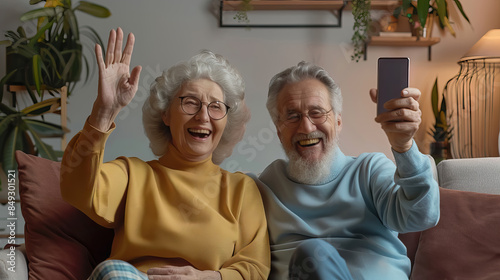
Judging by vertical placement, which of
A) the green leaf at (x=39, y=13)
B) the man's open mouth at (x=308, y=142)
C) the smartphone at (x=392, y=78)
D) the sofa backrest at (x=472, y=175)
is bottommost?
the sofa backrest at (x=472, y=175)

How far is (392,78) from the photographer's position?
131cm

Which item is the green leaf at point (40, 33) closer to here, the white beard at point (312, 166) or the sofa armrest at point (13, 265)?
the sofa armrest at point (13, 265)

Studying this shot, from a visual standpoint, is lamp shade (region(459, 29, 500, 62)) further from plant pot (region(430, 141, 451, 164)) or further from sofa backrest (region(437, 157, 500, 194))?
sofa backrest (region(437, 157, 500, 194))

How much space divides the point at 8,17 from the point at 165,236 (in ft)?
8.79

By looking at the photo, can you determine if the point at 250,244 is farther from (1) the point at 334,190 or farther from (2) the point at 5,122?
(2) the point at 5,122

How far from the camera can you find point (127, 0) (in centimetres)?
348

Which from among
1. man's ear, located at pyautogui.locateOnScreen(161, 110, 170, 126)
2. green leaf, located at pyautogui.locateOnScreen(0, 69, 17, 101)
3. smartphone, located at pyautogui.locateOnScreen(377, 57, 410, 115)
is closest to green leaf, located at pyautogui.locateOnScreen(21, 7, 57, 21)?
green leaf, located at pyautogui.locateOnScreen(0, 69, 17, 101)

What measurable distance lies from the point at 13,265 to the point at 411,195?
1.10 meters

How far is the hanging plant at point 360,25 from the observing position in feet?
10.8

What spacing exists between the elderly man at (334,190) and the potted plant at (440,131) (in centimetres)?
188

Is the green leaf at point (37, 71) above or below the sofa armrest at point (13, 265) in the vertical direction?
above

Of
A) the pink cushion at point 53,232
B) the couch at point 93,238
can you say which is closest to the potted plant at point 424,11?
the couch at point 93,238

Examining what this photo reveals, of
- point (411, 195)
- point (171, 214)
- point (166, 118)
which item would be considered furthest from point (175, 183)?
point (411, 195)

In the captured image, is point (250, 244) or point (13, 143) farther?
point (13, 143)
